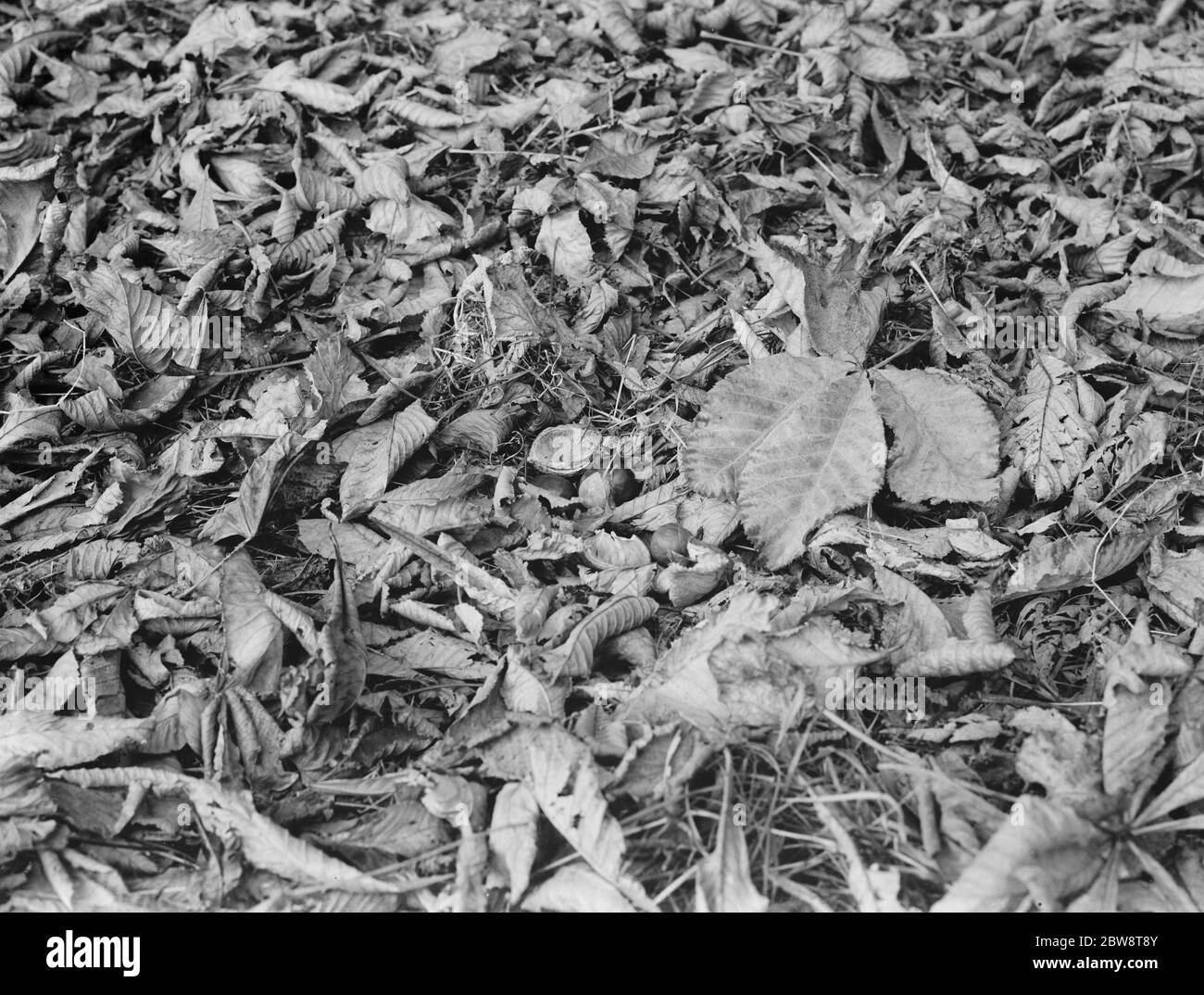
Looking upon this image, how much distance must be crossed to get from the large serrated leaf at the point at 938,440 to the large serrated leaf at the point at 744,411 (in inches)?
7.1

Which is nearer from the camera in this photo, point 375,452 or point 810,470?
point 810,470

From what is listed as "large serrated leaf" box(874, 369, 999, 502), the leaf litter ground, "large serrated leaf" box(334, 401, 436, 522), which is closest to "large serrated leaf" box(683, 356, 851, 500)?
the leaf litter ground

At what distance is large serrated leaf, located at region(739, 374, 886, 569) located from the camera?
7.92 ft

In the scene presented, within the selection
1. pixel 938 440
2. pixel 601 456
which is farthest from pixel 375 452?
pixel 938 440

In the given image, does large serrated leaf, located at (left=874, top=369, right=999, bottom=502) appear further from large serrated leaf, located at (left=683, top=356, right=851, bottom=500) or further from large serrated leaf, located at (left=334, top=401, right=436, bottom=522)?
large serrated leaf, located at (left=334, top=401, right=436, bottom=522)

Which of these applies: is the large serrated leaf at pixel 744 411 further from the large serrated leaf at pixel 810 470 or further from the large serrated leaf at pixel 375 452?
the large serrated leaf at pixel 375 452

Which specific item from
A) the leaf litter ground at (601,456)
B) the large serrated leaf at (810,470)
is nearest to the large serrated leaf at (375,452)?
the leaf litter ground at (601,456)

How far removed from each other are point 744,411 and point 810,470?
23 cm

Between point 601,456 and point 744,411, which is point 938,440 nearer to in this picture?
point 744,411

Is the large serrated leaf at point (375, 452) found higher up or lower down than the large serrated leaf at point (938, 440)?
lower down

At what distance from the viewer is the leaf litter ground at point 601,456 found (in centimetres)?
198

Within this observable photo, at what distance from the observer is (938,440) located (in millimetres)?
2539

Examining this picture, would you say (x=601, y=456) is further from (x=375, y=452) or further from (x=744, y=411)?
(x=375, y=452)

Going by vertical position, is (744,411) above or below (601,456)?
above
